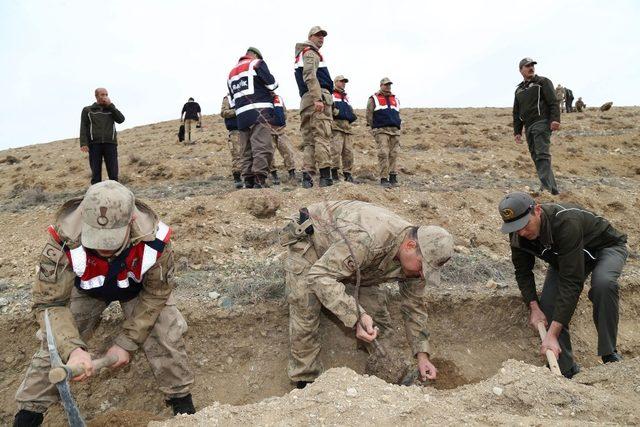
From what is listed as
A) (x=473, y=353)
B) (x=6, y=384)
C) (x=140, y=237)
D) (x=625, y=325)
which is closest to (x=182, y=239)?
(x=6, y=384)

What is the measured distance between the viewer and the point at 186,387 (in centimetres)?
301

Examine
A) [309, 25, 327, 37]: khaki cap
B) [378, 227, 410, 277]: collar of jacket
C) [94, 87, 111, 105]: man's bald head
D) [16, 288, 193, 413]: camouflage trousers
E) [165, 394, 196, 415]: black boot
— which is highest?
[309, 25, 327, 37]: khaki cap

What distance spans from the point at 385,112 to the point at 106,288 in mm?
5327

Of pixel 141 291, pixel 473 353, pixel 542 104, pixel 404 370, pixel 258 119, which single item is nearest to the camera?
pixel 141 291

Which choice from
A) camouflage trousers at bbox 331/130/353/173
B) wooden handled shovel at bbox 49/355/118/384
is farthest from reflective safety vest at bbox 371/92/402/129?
wooden handled shovel at bbox 49/355/118/384

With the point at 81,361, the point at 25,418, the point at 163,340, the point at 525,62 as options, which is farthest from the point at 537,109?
the point at 25,418

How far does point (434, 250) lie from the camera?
2688 millimetres

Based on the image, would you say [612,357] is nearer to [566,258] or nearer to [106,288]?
[566,258]

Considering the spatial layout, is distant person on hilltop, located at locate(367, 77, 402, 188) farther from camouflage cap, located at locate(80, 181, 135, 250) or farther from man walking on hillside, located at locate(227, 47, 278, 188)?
camouflage cap, located at locate(80, 181, 135, 250)

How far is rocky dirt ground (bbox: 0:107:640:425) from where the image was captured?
2.26m

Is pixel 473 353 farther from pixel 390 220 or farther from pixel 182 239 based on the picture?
pixel 182 239

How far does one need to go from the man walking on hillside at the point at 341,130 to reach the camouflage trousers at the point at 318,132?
712 mm

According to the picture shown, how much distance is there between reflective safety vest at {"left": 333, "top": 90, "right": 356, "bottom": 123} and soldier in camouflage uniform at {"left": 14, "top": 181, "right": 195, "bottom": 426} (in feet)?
15.4

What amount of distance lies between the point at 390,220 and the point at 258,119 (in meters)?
2.98
